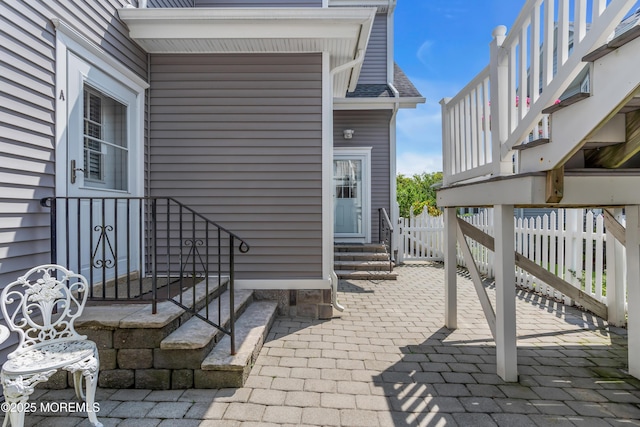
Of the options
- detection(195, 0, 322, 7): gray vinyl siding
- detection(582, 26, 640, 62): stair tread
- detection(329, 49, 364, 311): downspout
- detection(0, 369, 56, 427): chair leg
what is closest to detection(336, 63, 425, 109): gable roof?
detection(195, 0, 322, 7): gray vinyl siding

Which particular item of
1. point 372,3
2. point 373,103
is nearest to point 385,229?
point 373,103

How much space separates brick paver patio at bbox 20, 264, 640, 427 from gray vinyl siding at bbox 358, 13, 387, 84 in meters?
5.61

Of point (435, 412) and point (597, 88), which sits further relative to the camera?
point (435, 412)

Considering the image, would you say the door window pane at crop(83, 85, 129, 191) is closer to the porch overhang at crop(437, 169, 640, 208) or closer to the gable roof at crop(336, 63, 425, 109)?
the porch overhang at crop(437, 169, 640, 208)

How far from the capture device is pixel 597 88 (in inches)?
63.1

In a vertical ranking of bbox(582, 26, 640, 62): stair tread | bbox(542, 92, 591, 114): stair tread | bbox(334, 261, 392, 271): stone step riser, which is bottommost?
bbox(334, 261, 392, 271): stone step riser

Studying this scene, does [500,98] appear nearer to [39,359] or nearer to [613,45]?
[613,45]

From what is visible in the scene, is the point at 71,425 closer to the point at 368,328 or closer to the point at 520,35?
the point at 368,328

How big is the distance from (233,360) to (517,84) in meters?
2.81

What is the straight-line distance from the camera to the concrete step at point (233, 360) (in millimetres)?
2229

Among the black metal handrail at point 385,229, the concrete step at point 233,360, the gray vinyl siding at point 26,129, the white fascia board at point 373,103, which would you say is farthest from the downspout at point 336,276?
the black metal handrail at point 385,229

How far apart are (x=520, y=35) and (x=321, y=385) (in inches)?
109

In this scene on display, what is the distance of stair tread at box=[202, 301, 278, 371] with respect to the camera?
2.24 metres

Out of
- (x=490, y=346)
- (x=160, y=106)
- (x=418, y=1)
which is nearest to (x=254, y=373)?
(x=490, y=346)
